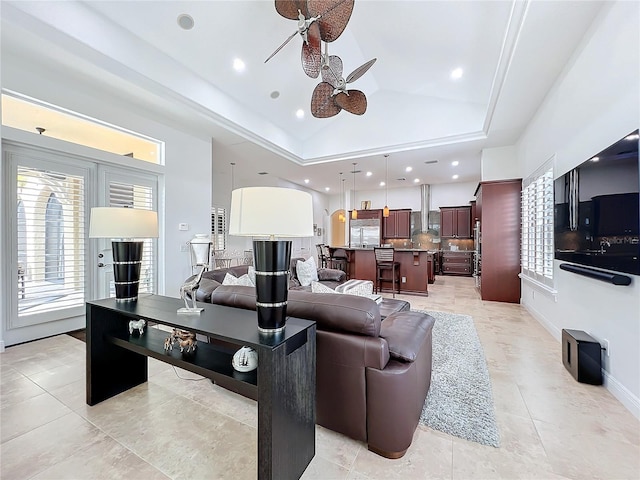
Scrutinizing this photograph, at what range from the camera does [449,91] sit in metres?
5.11

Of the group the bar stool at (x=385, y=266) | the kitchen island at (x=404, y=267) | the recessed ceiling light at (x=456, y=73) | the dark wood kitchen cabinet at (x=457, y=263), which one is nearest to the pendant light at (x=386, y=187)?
the kitchen island at (x=404, y=267)

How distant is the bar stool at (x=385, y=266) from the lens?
5976mm

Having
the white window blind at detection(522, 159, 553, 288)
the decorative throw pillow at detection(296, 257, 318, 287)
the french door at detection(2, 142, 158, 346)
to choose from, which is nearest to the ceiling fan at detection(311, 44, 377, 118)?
the decorative throw pillow at detection(296, 257, 318, 287)

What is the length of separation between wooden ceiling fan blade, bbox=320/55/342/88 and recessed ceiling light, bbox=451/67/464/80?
2542mm

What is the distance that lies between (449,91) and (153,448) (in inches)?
249

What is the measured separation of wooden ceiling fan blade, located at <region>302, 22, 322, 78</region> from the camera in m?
2.64

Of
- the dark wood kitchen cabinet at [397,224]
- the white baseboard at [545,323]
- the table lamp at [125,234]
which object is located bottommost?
the white baseboard at [545,323]

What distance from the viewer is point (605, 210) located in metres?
2.18

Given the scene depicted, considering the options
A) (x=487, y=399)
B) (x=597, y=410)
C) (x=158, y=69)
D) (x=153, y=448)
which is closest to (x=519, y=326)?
(x=597, y=410)

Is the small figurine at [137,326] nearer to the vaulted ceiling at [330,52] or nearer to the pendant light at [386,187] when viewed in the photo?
the vaulted ceiling at [330,52]

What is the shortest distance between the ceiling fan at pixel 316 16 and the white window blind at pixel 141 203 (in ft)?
10.5

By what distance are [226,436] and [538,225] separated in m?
4.53

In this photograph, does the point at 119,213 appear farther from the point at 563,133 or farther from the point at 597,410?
the point at 563,133

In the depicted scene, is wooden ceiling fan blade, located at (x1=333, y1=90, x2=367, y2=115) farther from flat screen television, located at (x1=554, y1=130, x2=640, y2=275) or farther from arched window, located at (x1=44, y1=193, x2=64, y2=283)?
arched window, located at (x1=44, y1=193, x2=64, y2=283)
